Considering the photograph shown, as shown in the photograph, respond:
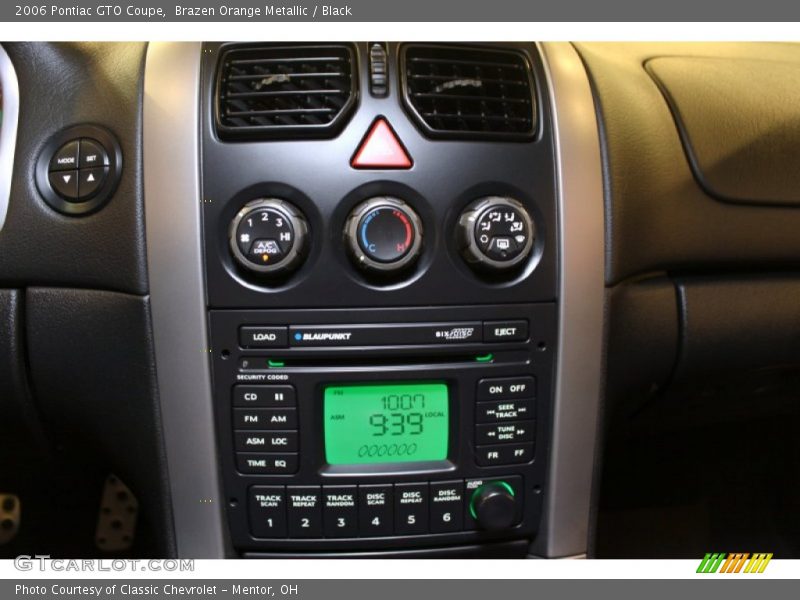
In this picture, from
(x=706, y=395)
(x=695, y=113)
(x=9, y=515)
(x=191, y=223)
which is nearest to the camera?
(x=191, y=223)

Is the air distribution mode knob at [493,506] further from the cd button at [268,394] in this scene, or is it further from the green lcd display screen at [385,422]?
the cd button at [268,394]

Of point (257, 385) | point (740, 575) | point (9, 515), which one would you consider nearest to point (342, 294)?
point (257, 385)

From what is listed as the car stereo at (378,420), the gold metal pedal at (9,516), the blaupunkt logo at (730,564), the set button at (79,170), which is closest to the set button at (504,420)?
the car stereo at (378,420)

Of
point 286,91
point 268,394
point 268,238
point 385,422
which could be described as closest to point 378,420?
point 385,422

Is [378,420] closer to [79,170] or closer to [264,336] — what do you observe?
[264,336]

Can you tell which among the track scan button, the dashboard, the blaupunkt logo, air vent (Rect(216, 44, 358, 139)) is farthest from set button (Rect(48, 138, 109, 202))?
the blaupunkt logo

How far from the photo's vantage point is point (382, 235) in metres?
0.70

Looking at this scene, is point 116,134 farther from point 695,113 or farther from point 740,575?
point 740,575

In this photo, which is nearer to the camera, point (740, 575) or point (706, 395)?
point (740, 575)

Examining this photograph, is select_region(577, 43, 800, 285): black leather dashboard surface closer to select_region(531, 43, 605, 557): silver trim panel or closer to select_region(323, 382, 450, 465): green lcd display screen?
select_region(531, 43, 605, 557): silver trim panel

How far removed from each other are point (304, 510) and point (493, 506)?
207 millimetres

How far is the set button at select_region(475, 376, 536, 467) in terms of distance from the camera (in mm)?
753

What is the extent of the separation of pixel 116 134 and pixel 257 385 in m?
0.31

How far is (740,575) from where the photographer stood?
30.3 inches
